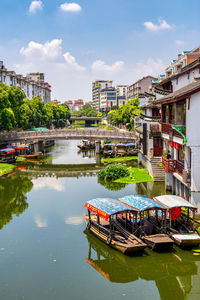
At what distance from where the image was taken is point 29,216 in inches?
1006

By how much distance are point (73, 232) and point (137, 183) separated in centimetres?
1542

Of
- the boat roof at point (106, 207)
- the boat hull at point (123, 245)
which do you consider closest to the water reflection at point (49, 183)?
the boat roof at point (106, 207)

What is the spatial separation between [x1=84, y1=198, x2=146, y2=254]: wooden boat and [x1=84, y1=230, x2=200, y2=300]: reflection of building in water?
620mm

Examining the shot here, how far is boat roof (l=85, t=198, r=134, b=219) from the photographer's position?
1823 centimetres

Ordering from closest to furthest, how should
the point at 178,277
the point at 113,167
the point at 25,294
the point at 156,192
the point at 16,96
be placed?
the point at 25,294 → the point at 178,277 → the point at 156,192 → the point at 113,167 → the point at 16,96

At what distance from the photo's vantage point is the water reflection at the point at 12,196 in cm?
2659

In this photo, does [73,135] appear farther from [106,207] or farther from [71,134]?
[106,207]

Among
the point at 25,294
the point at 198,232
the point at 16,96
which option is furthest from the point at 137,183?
the point at 16,96

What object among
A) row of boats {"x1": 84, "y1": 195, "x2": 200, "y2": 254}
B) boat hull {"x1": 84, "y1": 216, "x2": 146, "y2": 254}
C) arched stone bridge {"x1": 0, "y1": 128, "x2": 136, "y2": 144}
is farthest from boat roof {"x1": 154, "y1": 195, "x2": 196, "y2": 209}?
arched stone bridge {"x1": 0, "y1": 128, "x2": 136, "y2": 144}

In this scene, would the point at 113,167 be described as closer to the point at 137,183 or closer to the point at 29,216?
the point at 137,183

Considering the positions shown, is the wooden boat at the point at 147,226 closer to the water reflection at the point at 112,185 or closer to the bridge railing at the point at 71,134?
the water reflection at the point at 112,185

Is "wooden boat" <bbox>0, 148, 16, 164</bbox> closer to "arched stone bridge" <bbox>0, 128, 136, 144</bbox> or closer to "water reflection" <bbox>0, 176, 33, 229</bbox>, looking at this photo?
"arched stone bridge" <bbox>0, 128, 136, 144</bbox>

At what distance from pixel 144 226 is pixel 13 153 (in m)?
43.3

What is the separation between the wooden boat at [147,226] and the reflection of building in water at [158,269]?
0.67 metres
